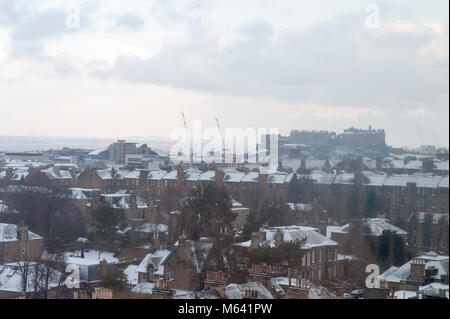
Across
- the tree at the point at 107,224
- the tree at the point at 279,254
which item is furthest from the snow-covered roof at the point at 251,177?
the tree at the point at 279,254

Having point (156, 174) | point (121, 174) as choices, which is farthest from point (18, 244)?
point (121, 174)

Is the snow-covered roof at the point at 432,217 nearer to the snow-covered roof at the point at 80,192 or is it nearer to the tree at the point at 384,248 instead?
the tree at the point at 384,248

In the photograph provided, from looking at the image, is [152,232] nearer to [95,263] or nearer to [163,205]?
[163,205]

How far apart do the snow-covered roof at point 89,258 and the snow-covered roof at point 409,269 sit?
213 cm

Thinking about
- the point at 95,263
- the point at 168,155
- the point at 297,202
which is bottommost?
the point at 95,263

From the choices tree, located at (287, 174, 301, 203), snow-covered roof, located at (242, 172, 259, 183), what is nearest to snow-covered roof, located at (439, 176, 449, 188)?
tree, located at (287, 174, 301, 203)

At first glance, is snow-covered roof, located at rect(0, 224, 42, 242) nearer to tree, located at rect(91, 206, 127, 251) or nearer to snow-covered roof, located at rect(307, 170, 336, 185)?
tree, located at rect(91, 206, 127, 251)

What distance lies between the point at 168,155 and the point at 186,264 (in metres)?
1.97

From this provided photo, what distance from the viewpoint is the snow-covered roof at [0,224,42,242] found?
5.17 metres

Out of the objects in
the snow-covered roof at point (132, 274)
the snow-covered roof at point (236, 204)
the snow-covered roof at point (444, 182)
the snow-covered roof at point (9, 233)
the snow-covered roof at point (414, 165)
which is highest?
the snow-covered roof at point (414, 165)

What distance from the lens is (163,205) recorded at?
20.5ft

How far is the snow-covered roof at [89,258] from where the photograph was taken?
4.73 meters

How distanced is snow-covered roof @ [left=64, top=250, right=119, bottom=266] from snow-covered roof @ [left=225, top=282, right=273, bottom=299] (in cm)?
152
